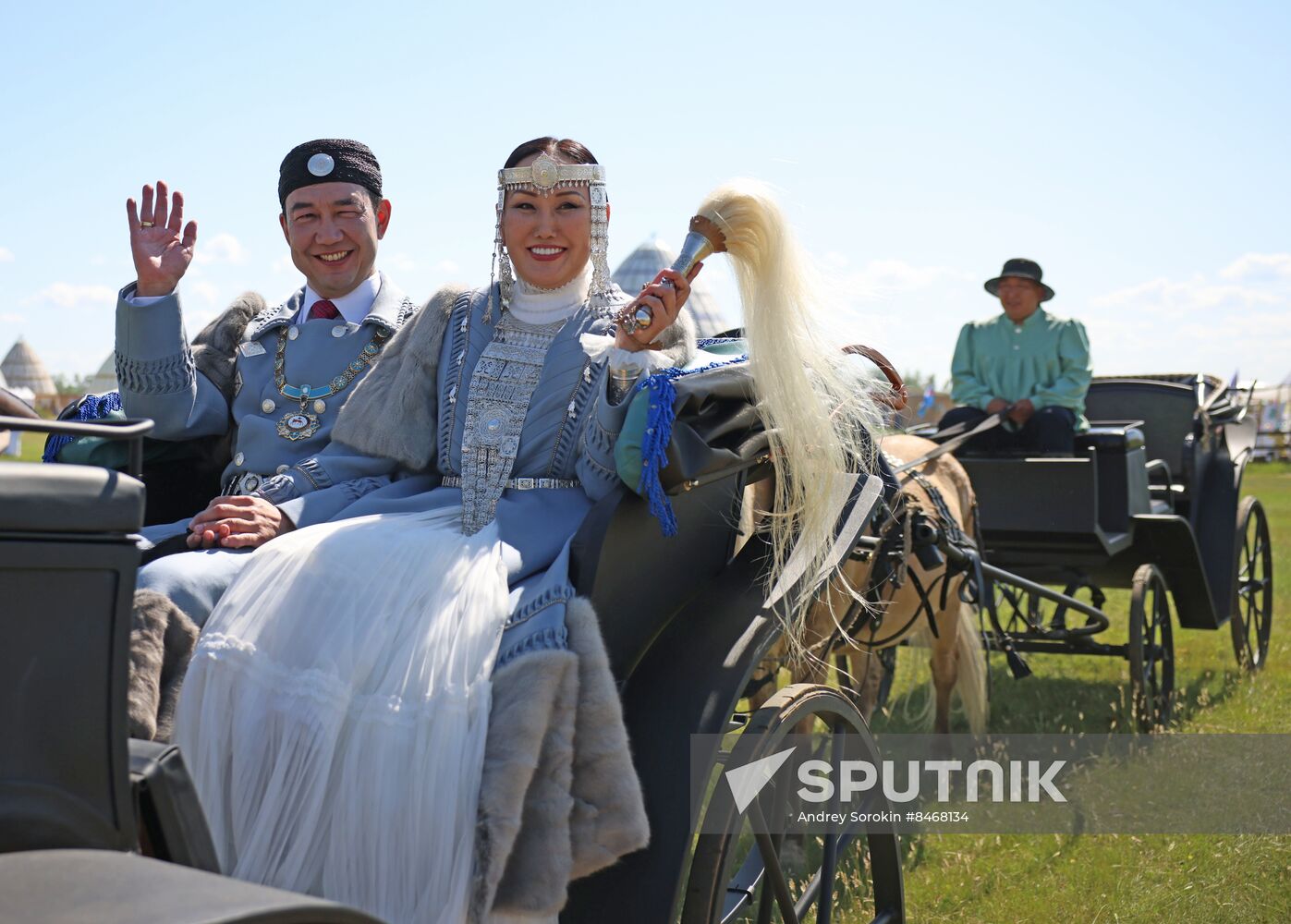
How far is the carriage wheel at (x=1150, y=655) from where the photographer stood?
5320mm

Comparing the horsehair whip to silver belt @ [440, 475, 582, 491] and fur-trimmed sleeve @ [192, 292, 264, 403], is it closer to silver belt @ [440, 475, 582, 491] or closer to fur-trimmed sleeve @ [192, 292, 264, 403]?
silver belt @ [440, 475, 582, 491]

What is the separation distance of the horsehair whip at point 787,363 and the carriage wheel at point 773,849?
0.59 ft

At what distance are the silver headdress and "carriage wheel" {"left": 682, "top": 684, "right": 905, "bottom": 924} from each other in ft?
3.38

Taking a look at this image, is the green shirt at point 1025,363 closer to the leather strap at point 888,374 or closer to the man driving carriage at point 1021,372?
the man driving carriage at point 1021,372

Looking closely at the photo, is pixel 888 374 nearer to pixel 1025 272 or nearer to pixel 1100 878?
pixel 1100 878

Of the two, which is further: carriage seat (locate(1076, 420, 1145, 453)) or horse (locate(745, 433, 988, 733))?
carriage seat (locate(1076, 420, 1145, 453))

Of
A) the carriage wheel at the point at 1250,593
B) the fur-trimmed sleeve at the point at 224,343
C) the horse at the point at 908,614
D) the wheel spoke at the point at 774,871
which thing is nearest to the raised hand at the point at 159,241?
the fur-trimmed sleeve at the point at 224,343

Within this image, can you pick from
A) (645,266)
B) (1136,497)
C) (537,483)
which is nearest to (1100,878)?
(537,483)

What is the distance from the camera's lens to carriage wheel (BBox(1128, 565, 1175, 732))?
5320 millimetres

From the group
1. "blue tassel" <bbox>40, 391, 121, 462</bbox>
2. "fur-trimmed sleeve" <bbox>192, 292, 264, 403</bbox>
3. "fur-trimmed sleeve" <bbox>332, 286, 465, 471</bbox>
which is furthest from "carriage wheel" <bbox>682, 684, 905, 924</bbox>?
"blue tassel" <bbox>40, 391, 121, 462</bbox>

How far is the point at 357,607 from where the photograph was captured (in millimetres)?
2096

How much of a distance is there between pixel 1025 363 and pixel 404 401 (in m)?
4.82

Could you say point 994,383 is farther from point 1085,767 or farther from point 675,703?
point 675,703

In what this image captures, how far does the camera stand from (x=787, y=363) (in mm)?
2498
